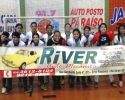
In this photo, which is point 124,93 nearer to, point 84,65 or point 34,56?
point 84,65

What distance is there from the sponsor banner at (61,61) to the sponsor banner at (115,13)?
3.56 metres

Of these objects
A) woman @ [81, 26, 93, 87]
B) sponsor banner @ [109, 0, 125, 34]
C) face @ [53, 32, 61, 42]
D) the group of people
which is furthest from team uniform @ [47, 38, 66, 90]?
sponsor banner @ [109, 0, 125, 34]

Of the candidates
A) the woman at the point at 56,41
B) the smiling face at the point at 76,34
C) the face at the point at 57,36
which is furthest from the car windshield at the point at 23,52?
the smiling face at the point at 76,34

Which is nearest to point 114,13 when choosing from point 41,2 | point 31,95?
point 41,2

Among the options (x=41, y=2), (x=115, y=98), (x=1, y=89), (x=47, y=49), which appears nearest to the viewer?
(x=115, y=98)

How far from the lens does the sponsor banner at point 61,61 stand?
561 cm

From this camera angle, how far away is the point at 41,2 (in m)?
8.89

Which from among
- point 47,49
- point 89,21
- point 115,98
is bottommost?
point 115,98

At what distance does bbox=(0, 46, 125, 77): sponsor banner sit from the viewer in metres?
5.61

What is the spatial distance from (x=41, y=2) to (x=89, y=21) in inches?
74.7

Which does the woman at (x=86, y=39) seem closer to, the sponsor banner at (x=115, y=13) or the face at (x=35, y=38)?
the face at (x=35, y=38)

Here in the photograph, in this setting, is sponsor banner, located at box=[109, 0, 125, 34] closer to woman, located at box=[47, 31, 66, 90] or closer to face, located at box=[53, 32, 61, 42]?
woman, located at box=[47, 31, 66, 90]

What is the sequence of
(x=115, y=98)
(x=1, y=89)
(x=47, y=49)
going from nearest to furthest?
(x=115, y=98) → (x=47, y=49) → (x=1, y=89)

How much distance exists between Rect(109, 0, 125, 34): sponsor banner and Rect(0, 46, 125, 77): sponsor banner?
3557mm
